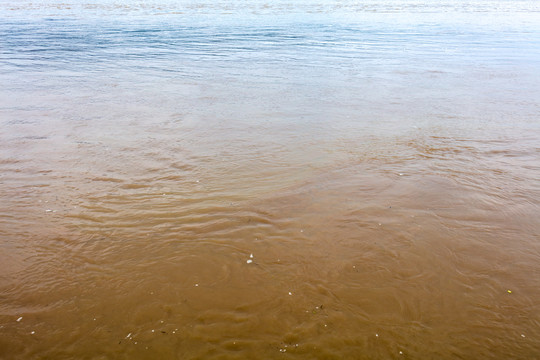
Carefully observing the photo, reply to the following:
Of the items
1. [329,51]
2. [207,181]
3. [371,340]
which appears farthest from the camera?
[329,51]

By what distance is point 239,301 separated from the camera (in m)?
3.72

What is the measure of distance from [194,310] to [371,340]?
176 centimetres

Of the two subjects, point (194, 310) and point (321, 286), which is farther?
point (321, 286)

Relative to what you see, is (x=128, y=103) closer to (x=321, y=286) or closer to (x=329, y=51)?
(x=321, y=286)

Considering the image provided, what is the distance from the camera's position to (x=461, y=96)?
1005 cm

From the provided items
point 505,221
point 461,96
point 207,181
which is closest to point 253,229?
point 207,181

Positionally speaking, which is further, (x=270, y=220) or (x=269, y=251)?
(x=270, y=220)

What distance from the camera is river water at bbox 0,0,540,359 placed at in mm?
3414

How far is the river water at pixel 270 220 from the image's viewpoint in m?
3.41

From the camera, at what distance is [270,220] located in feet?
16.1

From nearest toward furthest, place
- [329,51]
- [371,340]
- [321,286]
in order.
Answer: [371,340] < [321,286] < [329,51]

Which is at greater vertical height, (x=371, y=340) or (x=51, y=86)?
(x=51, y=86)

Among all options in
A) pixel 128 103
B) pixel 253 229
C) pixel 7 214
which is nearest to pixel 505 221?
pixel 253 229

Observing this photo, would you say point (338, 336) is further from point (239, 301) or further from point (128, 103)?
point (128, 103)
